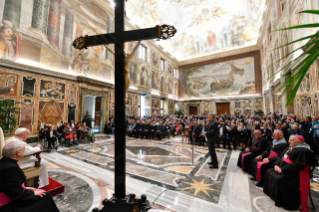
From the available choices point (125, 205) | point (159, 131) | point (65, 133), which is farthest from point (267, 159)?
point (65, 133)

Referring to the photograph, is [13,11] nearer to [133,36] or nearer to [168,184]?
[133,36]

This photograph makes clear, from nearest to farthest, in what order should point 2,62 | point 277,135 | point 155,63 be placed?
point 277,135, point 2,62, point 155,63

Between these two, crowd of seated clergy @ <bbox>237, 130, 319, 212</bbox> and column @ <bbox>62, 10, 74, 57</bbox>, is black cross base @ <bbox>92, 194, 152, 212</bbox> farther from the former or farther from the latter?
column @ <bbox>62, 10, 74, 57</bbox>

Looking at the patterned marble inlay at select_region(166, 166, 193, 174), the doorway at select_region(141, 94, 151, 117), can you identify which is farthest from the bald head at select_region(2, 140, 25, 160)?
the doorway at select_region(141, 94, 151, 117)

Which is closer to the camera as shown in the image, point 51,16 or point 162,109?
point 51,16

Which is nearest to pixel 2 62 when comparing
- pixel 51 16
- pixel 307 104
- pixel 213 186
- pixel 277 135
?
pixel 51 16

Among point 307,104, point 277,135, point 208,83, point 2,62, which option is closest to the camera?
point 277,135

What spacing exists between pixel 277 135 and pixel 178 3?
52.5 ft

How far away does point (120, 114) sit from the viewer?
1.67 meters

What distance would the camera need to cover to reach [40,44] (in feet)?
27.8

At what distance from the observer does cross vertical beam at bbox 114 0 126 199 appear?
1614 mm

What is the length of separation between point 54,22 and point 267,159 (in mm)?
12224

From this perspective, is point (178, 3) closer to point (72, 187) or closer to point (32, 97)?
point (32, 97)

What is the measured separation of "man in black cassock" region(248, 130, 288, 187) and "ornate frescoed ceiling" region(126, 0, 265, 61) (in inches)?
591
